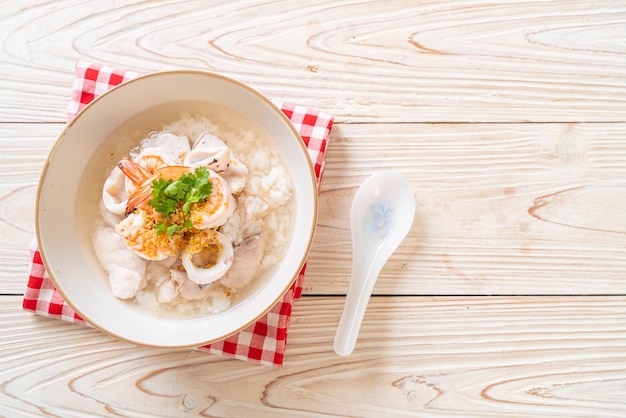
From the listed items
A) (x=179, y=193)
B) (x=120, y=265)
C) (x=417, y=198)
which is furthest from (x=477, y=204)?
(x=120, y=265)

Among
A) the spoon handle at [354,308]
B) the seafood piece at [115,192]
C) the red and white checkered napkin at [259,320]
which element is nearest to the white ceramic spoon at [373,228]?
the spoon handle at [354,308]

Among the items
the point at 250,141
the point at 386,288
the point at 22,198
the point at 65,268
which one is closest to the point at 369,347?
the point at 386,288

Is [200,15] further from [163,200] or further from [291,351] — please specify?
[291,351]

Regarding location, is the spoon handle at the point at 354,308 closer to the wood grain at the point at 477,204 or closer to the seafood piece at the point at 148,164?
the wood grain at the point at 477,204

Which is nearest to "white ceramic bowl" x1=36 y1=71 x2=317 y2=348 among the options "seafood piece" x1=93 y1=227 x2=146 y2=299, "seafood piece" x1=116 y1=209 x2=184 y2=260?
"seafood piece" x1=93 y1=227 x2=146 y2=299

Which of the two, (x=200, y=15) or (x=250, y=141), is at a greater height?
(x=200, y=15)

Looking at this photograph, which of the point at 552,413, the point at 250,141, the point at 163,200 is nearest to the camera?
the point at 163,200
